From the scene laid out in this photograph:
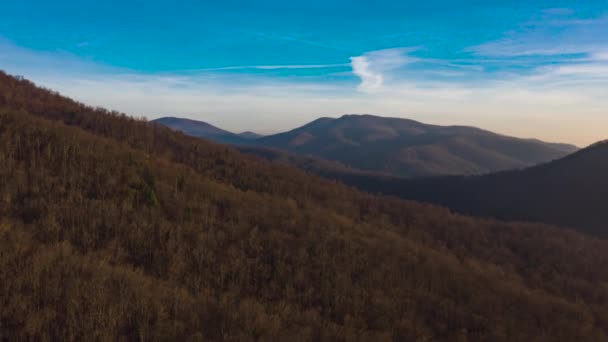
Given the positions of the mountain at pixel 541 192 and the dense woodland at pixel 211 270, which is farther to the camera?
the mountain at pixel 541 192

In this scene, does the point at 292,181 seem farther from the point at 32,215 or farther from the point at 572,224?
the point at 572,224

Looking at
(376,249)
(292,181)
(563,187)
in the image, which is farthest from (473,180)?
(376,249)

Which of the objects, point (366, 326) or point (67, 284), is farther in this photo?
point (366, 326)

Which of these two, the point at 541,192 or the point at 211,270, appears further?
the point at 541,192

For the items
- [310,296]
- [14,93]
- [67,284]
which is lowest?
[310,296]
